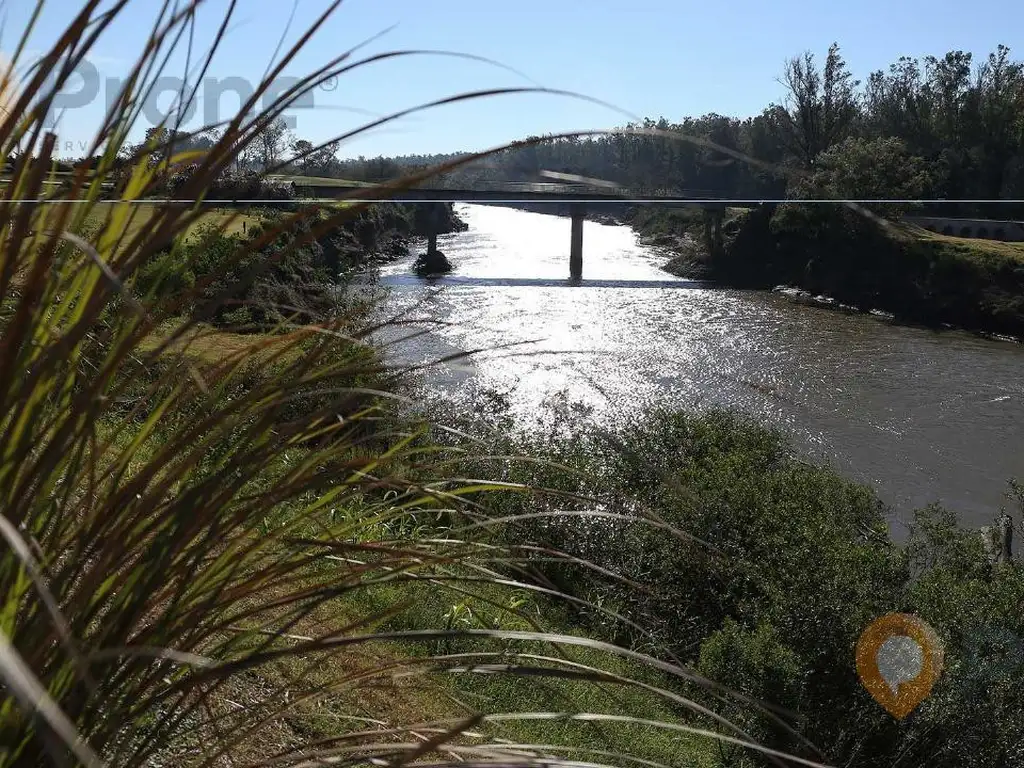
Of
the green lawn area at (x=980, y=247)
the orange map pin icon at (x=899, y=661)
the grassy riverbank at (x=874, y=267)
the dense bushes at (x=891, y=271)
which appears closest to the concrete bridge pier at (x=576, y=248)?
the grassy riverbank at (x=874, y=267)

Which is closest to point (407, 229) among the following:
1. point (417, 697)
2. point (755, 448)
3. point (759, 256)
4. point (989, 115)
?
point (759, 256)

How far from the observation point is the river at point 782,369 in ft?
43.2

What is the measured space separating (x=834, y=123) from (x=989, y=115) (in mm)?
6566

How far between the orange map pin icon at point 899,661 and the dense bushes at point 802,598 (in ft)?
0.30

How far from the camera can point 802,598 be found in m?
6.56

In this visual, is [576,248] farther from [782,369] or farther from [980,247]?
[782,369]

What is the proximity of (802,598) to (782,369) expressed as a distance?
40.0 ft

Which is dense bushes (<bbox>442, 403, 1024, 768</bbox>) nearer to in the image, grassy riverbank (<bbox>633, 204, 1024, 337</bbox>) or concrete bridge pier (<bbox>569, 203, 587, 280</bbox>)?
grassy riverbank (<bbox>633, 204, 1024, 337</bbox>)

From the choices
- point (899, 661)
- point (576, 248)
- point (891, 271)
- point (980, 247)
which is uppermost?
point (980, 247)

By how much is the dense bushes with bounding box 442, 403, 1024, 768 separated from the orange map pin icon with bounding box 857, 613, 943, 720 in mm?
91

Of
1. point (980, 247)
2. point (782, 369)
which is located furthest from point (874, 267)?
point (782, 369)

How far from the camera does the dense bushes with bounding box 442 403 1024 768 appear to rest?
5281 mm

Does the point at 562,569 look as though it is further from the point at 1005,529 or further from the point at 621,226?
the point at 621,226

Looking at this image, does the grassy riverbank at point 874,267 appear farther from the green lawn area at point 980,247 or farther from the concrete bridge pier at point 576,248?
the concrete bridge pier at point 576,248
